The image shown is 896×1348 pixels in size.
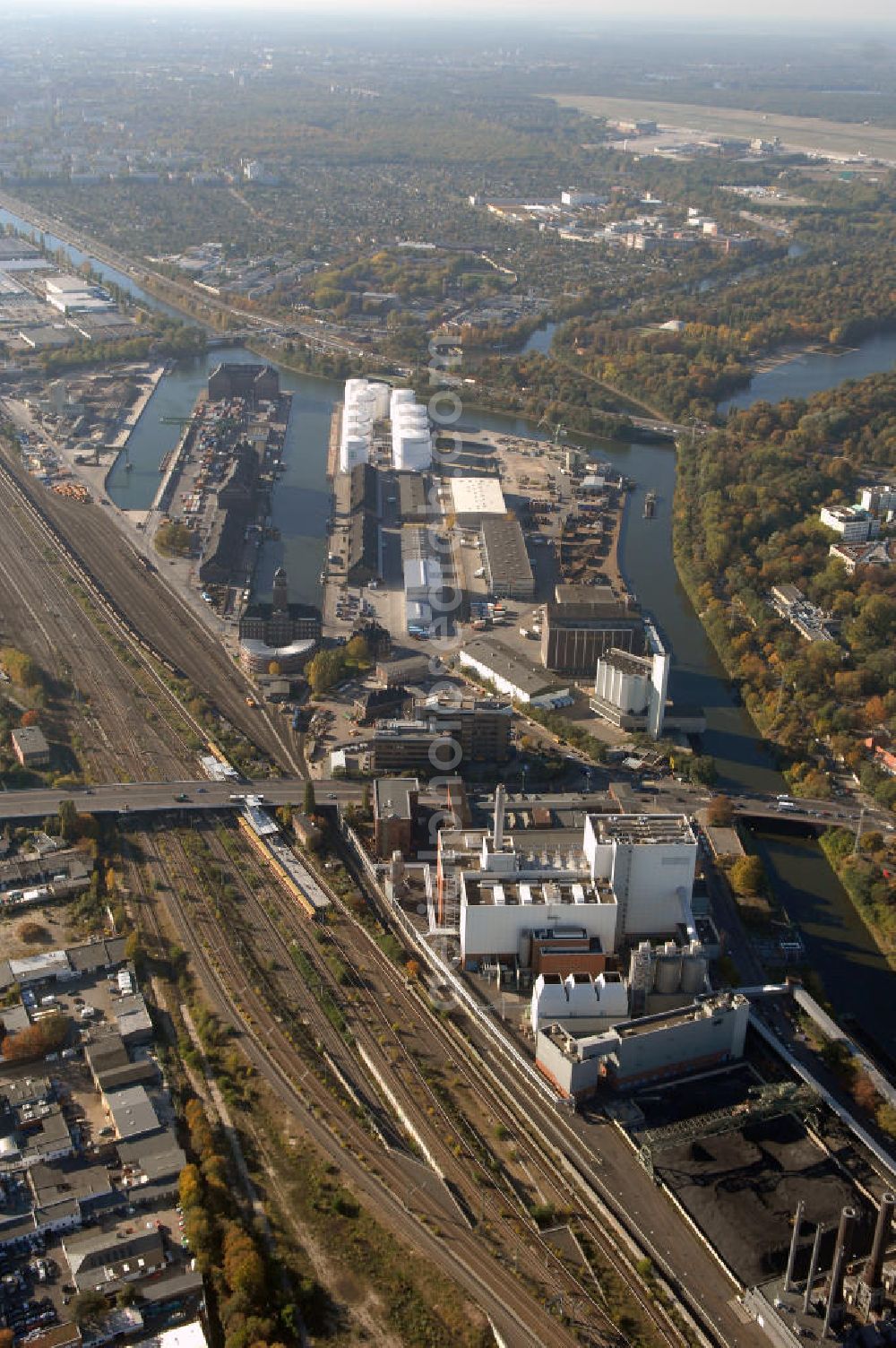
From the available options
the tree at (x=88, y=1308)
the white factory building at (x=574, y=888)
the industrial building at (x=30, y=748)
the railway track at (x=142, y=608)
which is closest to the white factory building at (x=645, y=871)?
the white factory building at (x=574, y=888)

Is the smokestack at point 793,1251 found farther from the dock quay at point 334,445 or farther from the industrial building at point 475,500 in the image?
the dock quay at point 334,445

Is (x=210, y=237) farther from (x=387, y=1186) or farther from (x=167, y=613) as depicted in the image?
(x=387, y=1186)

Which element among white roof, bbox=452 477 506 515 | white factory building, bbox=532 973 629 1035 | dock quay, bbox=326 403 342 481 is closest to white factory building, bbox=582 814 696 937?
white factory building, bbox=532 973 629 1035

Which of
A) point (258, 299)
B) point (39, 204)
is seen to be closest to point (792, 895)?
point (258, 299)

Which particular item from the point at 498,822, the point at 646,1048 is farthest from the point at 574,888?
the point at 646,1048

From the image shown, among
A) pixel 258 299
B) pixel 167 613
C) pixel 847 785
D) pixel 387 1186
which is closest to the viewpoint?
pixel 387 1186

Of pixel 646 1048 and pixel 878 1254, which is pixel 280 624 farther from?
pixel 878 1254
